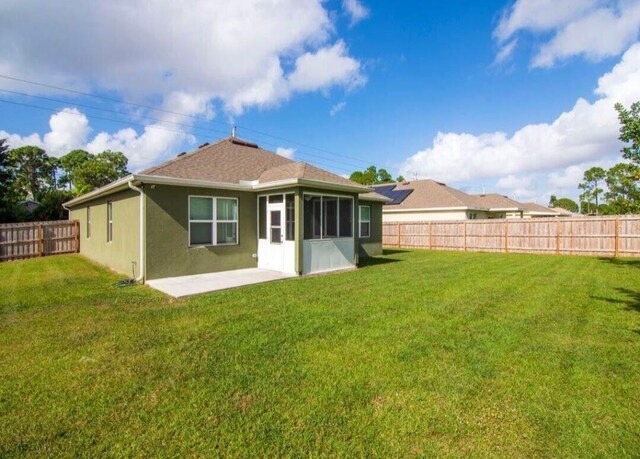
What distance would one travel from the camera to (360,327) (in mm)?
5449

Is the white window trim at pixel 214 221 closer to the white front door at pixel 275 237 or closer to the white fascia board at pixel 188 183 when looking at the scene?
the white fascia board at pixel 188 183

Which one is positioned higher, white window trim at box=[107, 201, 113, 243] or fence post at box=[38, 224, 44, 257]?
white window trim at box=[107, 201, 113, 243]

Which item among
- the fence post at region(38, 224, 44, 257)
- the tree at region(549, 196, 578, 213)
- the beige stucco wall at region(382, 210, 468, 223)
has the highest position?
the tree at region(549, 196, 578, 213)

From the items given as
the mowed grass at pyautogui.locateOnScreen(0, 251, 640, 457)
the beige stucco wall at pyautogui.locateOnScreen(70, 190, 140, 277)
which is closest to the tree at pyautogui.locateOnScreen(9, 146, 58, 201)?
the beige stucco wall at pyautogui.locateOnScreen(70, 190, 140, 277)

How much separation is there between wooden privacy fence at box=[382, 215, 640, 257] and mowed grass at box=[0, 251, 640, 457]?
1109 cm

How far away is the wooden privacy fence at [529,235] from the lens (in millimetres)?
15773

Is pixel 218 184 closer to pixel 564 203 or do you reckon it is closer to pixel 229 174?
pixel 229 174

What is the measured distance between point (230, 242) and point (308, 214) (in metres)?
2.74

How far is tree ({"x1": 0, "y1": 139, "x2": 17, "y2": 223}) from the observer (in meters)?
21.4

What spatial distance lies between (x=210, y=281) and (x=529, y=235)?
1703 cm

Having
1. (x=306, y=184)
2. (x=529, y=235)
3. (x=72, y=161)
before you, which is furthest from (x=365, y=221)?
(x=72, y=161)

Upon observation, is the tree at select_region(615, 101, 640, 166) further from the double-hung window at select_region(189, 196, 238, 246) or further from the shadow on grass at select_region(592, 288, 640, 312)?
the double-hung window at select_region(189, 196, 238, 246)

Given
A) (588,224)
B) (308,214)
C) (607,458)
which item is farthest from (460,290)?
(588,224)

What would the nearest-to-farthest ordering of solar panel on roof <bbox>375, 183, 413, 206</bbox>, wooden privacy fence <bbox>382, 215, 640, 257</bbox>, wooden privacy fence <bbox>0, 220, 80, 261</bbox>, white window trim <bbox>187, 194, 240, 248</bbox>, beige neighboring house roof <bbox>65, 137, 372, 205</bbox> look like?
beige neighboring house roof <bbox>65, 137, 372, 205</bbox> < white window trim <bbox>187, 194, 240, 248</bbox> < wooden privacy fence <bbox>0, 220, 80, 261</bbox> < wooden privacy fence <bbox>382, 215, 640, 257</bbox> < solar panel on roof <bbox>375, 183, 413, 206</bbox>
